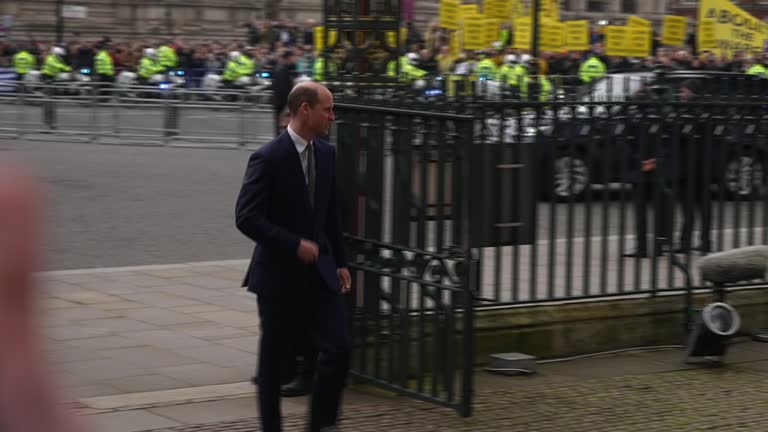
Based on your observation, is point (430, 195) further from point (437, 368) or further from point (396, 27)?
point (396, 27)

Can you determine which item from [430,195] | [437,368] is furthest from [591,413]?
[430,195]

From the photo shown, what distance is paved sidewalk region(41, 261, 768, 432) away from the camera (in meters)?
6.66

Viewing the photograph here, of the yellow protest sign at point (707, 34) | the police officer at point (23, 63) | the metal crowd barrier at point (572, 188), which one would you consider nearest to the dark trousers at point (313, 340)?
the metal crowd barrier at point (572, 188)

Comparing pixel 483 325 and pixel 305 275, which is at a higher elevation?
pixel 305 275

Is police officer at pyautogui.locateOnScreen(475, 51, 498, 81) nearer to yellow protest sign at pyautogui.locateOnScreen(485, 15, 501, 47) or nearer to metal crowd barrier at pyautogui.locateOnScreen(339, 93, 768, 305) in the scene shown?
yellow protest sign at pyautogui.locateOnScreen(485, 15, 501, 47)

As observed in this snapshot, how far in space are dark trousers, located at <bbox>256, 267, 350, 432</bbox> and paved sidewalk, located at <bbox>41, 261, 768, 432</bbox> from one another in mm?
638

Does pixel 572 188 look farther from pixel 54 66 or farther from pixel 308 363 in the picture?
pixel 54 66

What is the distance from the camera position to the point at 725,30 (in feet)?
86.6

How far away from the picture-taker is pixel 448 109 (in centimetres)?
733

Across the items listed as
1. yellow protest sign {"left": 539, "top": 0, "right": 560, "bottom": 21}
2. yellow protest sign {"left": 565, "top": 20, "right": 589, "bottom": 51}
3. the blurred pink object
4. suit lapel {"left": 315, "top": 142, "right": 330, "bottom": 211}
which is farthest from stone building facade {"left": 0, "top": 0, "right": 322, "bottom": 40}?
the blurred pink object

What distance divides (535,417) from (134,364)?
7.56 ft

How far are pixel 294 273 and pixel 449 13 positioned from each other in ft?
64.2

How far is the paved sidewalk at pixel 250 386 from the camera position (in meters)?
6.66

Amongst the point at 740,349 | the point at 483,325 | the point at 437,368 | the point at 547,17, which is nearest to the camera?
the point at 437,368
